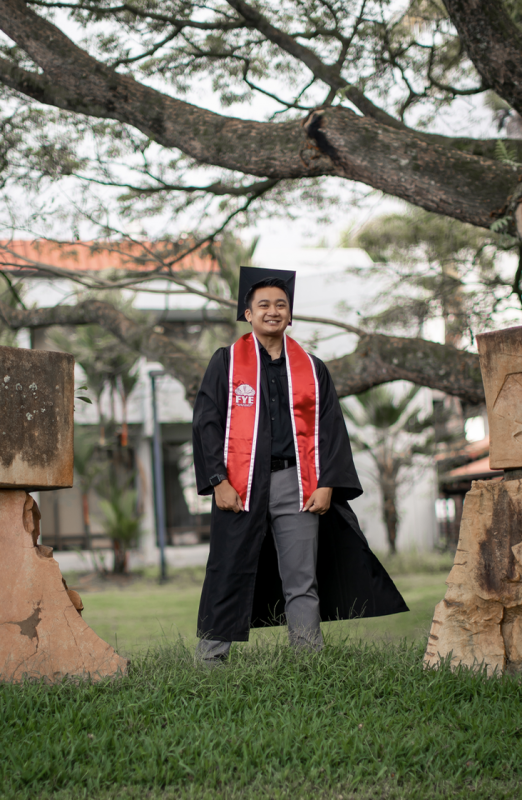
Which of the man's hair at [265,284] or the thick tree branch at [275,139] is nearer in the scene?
the man's hair at [265,284]

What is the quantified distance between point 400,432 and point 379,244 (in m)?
4.86

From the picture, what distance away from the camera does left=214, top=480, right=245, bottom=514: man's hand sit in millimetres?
3631

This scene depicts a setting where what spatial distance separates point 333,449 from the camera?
12.4 ft

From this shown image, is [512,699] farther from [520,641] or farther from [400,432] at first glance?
[400,432]

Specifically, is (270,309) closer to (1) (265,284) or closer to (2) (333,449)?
(1) (265,284)

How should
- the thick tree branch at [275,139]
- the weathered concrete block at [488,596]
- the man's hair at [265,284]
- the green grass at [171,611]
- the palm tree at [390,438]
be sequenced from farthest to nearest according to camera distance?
the palm tree at [390,438] < the green grass at [171,611] < the thick tree branch at [275,139] < the man's hair at [265,284] < the weathered concrete block at [488,596]

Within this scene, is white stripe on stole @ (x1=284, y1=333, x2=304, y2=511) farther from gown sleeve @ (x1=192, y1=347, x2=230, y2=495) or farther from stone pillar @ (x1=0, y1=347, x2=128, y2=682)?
stone pillar @ (x1=0, y1=347, x2=128, y2=682)

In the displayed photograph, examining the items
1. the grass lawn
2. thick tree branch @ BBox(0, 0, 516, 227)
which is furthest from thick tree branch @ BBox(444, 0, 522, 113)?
the grass lawn

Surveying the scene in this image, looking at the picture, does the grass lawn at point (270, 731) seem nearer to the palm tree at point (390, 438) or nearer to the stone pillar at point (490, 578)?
the stone pillar at point (490, 578)

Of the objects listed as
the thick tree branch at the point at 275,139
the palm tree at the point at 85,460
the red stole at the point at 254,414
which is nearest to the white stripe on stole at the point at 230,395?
the red stole at the point at 254,414

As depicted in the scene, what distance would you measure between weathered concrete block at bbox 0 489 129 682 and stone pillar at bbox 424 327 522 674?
1.54m

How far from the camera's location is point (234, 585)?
11.9 ft

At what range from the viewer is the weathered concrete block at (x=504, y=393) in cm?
355

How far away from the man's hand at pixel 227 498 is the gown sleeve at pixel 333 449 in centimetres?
42
